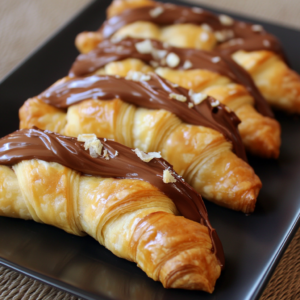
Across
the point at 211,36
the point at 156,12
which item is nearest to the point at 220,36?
the point at 211,36

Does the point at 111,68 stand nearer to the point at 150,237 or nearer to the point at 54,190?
the point at 54,190

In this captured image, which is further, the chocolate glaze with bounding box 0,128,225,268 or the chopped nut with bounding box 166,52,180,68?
the chopped nut with bounding box 166,52,180,68

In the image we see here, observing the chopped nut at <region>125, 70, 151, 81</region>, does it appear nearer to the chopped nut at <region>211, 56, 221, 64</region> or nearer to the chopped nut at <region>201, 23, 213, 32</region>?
the chopped nut at <region>211, 56, 221, 64</region>

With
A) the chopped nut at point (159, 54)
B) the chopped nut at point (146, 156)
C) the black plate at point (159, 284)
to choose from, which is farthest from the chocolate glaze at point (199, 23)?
the chopped nut at point (146, 156)

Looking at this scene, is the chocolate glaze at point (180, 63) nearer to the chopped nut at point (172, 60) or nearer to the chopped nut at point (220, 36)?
the chopped nut at point (172, 60)

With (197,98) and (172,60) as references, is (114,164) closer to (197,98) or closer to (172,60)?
(197,98)

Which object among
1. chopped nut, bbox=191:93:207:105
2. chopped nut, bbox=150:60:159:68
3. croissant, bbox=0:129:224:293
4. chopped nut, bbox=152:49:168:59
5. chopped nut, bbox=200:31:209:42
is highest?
chopped nut, bbox=152:49:168:59

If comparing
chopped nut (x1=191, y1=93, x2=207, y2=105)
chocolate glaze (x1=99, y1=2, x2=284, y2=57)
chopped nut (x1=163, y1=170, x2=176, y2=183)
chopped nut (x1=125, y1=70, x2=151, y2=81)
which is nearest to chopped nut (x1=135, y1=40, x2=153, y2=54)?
chopped nut (x1=125, y1=70, x2=151, y2=81)
